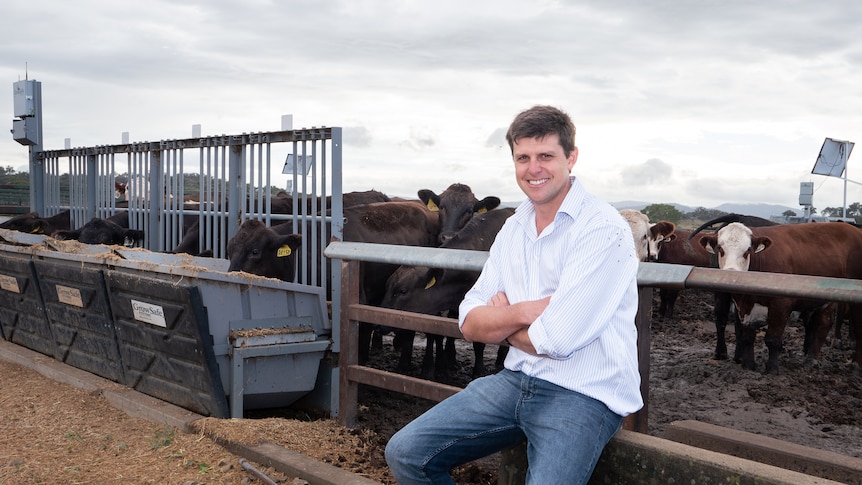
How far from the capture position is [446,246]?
8266mm

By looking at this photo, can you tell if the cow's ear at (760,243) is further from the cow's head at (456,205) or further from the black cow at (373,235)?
the black cow at (373,235)

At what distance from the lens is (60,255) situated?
6.66 m

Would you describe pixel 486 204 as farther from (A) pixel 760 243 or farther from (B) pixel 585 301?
(B) pixel 585 301

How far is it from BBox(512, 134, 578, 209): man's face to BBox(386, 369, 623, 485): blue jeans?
0.66 meters

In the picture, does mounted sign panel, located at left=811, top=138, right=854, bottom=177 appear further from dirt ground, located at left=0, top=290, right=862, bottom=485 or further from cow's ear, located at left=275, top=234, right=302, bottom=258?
cow's ear, located at left=275, top=234, right=302, bottom=258

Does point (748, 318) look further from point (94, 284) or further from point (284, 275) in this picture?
point (94, 284)

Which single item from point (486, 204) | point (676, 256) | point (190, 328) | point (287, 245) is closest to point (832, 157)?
point (676, 256)

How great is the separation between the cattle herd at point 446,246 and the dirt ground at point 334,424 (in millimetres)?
443

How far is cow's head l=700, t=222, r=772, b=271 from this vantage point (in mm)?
9609

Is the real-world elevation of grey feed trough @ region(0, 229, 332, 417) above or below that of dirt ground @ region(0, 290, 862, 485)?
above

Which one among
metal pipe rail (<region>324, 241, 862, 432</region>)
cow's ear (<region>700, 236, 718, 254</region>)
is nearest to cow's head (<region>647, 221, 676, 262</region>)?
cow's ear (<region>700, 236, 718, 254</region>)

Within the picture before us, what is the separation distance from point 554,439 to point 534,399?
0.60ft

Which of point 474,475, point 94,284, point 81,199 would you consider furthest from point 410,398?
point 81,199

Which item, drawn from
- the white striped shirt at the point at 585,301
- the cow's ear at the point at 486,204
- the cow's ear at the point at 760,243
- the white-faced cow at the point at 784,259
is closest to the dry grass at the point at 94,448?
the white striped shirt at the point at 585,301
